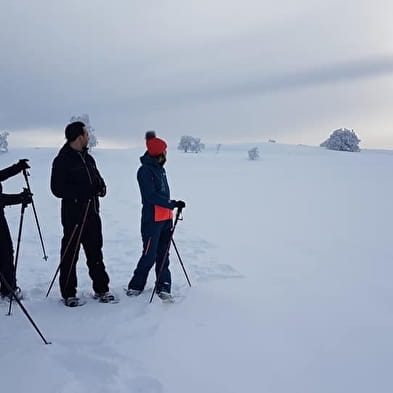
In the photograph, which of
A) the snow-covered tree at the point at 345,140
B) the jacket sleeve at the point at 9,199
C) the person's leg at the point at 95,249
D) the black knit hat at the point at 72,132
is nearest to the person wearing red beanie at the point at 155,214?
the person's leg at the point at 95,249

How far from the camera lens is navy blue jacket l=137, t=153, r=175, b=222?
4.78 metres

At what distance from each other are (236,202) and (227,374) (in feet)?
42.7

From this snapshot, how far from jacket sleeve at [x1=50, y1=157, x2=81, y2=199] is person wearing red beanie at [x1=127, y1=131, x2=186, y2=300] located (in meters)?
0.77

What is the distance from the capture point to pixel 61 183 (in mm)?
4555

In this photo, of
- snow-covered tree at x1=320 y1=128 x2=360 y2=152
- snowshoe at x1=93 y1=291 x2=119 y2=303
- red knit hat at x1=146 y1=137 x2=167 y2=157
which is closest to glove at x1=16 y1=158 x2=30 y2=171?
red knit hat at x1=146 y1=137 x2=167 y2=157

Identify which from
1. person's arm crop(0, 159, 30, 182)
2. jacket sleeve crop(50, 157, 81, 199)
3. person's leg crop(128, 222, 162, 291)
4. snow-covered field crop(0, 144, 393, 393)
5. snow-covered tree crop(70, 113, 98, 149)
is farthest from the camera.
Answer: snow-covered tree crop(70, 113, 98, 149)

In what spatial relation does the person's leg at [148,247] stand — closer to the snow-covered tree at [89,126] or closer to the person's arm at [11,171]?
the person's arm at [11,171]

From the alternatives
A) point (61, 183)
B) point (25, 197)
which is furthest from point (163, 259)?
point (25, 197)

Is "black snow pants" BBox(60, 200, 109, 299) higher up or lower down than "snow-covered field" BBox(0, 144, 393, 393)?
higher up

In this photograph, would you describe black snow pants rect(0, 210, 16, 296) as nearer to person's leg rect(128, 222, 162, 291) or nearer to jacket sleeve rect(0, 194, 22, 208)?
jacket sleeve rect(0, 194, 22, 208)

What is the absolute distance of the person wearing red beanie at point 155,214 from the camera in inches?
189

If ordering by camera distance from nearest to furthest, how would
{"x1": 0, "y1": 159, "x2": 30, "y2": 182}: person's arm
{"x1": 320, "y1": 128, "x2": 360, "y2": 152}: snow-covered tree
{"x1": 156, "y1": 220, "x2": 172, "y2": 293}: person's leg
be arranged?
{"x1": 0, "y1": 159, "x2": 30, "y2": 182}: person's arm → {"x1": 156, "y1": 220, "x2": 172, "y2": 293}: person's leg → {"x1": 320, "y1": 128, "x2": 360, "y2": 152}: snow-covered tree

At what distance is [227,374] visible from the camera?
3.40 m

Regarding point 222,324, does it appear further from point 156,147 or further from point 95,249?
point 156,147
